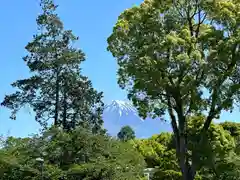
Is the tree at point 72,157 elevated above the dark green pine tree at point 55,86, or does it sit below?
below

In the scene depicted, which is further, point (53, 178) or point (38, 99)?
point (38, 99)

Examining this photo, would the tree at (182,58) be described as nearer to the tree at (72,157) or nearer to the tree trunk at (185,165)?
the tree trunk at (185,165)

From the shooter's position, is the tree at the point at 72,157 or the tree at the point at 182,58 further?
the tree at the point at 182,58

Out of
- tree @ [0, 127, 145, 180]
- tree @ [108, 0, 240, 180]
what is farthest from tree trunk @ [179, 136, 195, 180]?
tree @ [0, 127, 145, 180]

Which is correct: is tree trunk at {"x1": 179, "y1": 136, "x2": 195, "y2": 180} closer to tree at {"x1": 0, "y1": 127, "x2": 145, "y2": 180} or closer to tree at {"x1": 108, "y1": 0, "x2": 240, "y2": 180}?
tree at {"x1": 108, "y1": 0, "x2": 240, "y2": 180}

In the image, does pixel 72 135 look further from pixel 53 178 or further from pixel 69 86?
pixel 69 86

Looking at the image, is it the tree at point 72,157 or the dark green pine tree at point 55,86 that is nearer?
the tree at point 72,157

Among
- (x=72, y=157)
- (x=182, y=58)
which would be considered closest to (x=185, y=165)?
(x=182, y=58)

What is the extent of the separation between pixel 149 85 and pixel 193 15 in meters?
4.08

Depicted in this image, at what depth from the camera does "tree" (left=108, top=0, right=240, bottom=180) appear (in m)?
22.0

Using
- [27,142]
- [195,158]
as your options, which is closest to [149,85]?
[195,158]

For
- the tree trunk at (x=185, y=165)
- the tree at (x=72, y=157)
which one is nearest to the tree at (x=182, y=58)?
the tree trunk at (x=185, y=165)

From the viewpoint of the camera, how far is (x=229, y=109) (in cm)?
2255

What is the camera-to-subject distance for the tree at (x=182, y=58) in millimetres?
21969
